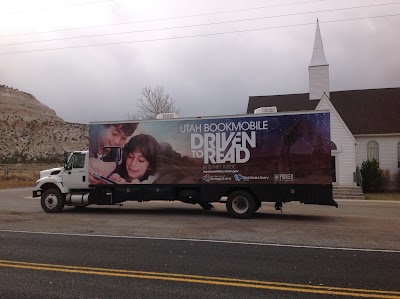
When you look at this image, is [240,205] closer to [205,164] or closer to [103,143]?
[205,164]

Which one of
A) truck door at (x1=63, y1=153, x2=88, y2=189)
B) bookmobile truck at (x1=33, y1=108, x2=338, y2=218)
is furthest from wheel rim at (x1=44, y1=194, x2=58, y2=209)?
truck door at (x1=63, y1=153, x2=88, y2=189)

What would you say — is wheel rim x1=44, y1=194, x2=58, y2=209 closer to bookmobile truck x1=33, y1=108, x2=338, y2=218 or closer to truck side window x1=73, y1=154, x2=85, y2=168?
bookmobile truck x1=33, y1=108, x2=338, y2=218

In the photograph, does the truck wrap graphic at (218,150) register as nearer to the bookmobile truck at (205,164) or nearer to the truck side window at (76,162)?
the bookmobile truck at (205,164)

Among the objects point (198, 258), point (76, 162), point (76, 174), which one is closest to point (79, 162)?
point (76, 162)

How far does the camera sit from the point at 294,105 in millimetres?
35438

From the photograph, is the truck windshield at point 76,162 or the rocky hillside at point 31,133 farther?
the rocky hillside at point 31,133

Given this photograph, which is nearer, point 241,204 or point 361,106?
point 241,204

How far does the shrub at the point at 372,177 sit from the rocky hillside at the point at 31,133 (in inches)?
2351

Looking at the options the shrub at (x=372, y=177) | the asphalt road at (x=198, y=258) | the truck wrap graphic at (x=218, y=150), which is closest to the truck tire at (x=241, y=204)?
the truck wrap graphic at (x=218, y=150)

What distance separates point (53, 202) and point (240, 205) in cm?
711

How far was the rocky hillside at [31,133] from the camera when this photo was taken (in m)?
81.9

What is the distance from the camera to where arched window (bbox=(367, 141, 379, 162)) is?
99.6 ft

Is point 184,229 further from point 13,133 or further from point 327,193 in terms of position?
point 13,133

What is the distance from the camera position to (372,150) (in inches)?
1198
